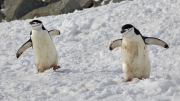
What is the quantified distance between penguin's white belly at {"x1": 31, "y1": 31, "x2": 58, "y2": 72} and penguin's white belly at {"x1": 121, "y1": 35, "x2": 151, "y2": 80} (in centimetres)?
164

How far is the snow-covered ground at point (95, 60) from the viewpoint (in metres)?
2.66

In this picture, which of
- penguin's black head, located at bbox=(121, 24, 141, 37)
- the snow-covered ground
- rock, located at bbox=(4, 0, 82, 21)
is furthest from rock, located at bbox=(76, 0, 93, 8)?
penguin's black head, located at bbox=(121, 24, 141, 37)

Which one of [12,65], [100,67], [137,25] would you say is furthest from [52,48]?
[137,25]

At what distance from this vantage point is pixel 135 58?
340cm

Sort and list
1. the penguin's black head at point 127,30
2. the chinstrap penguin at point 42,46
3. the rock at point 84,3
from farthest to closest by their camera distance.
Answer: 1. the rock at point 84,3
2. the chinstrap penguin at point 42,46
3. the penguin's black head at point 127,30

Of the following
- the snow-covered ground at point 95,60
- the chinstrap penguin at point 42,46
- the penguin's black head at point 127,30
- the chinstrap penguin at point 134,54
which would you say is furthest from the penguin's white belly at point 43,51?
the penguin's black head at point 127,30

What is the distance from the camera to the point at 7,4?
1241 centimetres

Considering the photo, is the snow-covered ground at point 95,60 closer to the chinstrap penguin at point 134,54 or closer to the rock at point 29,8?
the chinstrap penguin at point 134,54

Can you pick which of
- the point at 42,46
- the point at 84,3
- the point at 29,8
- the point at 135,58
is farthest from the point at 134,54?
the point at 29,8

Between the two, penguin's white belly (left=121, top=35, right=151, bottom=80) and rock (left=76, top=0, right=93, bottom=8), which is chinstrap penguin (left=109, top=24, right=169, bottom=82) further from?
rock (left=76, top=0, right=93, bottom=8)

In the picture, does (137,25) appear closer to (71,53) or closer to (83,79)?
(71,53)

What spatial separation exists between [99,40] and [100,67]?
154 cm

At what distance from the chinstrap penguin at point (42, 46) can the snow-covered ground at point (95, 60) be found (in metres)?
0.22

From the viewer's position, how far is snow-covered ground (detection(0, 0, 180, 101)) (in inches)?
105
